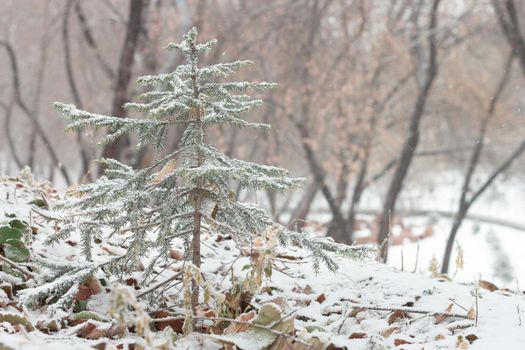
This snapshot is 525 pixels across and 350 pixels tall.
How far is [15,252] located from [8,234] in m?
0.07

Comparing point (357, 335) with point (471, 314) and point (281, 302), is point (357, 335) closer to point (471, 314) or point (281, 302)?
point (281, 302)

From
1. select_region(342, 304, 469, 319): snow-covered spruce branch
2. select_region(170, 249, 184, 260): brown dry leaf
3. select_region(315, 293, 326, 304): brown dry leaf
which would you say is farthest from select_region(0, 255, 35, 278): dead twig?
select_region(342, 304, 469, 319): snow-covered spruce branch

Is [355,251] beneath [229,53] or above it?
beneath

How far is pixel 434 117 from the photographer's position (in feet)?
48.0

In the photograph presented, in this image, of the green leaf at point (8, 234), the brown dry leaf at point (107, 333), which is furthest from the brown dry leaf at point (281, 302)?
the green leaf at point (8, 234)

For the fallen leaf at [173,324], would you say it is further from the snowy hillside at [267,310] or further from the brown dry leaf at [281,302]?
the brown dry leaf at [281,302]

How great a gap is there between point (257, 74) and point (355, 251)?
10.3 m

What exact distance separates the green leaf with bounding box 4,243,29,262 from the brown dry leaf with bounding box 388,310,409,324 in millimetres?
1369

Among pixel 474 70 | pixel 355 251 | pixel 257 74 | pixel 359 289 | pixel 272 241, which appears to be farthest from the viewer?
pixel 474 70

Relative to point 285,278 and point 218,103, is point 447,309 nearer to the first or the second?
point 285,278

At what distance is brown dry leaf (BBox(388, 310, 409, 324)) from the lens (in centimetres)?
217

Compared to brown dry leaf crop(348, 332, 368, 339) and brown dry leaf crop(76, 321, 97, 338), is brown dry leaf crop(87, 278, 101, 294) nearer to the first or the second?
brown dry leaf crop(76, 321, 97, 338)

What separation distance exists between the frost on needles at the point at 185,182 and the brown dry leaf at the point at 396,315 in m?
0.33

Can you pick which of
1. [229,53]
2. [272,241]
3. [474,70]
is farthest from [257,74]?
[272,241]
